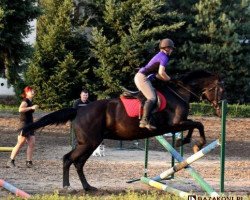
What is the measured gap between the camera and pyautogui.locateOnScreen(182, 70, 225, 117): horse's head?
11.1 meters

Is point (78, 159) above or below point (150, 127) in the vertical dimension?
below

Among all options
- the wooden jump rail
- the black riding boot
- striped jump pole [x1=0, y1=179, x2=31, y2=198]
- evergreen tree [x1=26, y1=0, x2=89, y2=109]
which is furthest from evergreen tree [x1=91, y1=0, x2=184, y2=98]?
striped jump pole [x1=0, y1=179, x2=31, y2=198]

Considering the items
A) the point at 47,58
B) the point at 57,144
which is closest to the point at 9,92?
the point at 47,58

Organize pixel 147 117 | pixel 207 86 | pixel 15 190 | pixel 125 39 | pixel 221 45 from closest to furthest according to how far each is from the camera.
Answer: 1. pixel 15 190
2. pixel 147 117
3. pixel 207 86
4. pixel 125 39
5. pixel 221 45

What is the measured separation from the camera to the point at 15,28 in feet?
83.0

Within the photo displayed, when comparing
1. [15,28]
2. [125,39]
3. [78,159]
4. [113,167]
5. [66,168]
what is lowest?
[113,167]

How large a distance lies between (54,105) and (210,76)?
2121 centimetres

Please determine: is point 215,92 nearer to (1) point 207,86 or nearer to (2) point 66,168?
(1) point 207,86

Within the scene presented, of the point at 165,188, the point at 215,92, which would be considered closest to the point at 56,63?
the point at 215,92

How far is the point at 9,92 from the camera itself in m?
38.1

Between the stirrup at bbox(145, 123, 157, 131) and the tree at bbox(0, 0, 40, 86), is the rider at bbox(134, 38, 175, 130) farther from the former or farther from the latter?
the tree at bbox(0, 0, 40, 86)

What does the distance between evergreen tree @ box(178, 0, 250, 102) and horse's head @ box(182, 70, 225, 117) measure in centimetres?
2168

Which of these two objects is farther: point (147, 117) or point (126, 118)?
point (126, 118)

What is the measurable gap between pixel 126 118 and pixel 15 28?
15.6m
